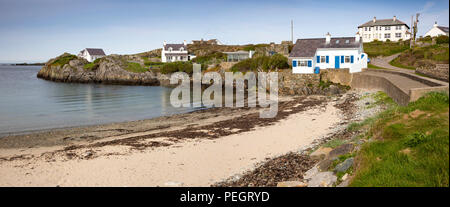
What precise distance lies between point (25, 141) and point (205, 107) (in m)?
18.6

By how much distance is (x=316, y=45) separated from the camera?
152 feet

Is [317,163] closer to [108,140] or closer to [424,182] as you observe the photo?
[424,182]

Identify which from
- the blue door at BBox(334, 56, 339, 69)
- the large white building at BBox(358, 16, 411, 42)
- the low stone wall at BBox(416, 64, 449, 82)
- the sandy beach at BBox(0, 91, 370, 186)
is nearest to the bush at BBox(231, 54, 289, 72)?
the blue door at BBox(334, 56, 339, 69)

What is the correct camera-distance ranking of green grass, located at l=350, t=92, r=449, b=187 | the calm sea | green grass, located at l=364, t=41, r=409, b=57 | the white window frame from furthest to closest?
green grass, located at l=364, t=41, r=409, b=57
the white window frame
the calm sea
green grass, located at l=350, t=92, r=449, b=187

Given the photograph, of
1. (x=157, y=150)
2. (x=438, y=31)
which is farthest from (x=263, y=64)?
(x=438, y=31)

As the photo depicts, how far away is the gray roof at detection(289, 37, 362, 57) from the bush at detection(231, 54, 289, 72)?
386 cm

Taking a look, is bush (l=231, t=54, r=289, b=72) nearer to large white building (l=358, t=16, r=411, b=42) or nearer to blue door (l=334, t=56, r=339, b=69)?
blue door (l=334, t=56, r=339, b=69)

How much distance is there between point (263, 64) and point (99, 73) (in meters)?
50.1

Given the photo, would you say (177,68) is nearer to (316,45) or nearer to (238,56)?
(238,56)

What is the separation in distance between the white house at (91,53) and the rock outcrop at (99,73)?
15622mm

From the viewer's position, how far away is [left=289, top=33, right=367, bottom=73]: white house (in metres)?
43.0

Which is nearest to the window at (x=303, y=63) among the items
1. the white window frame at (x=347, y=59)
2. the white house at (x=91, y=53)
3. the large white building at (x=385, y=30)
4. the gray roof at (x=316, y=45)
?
the gray roof at (x=316, y=45)

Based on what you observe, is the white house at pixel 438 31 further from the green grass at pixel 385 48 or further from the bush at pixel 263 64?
the bush at pixel 263 64
